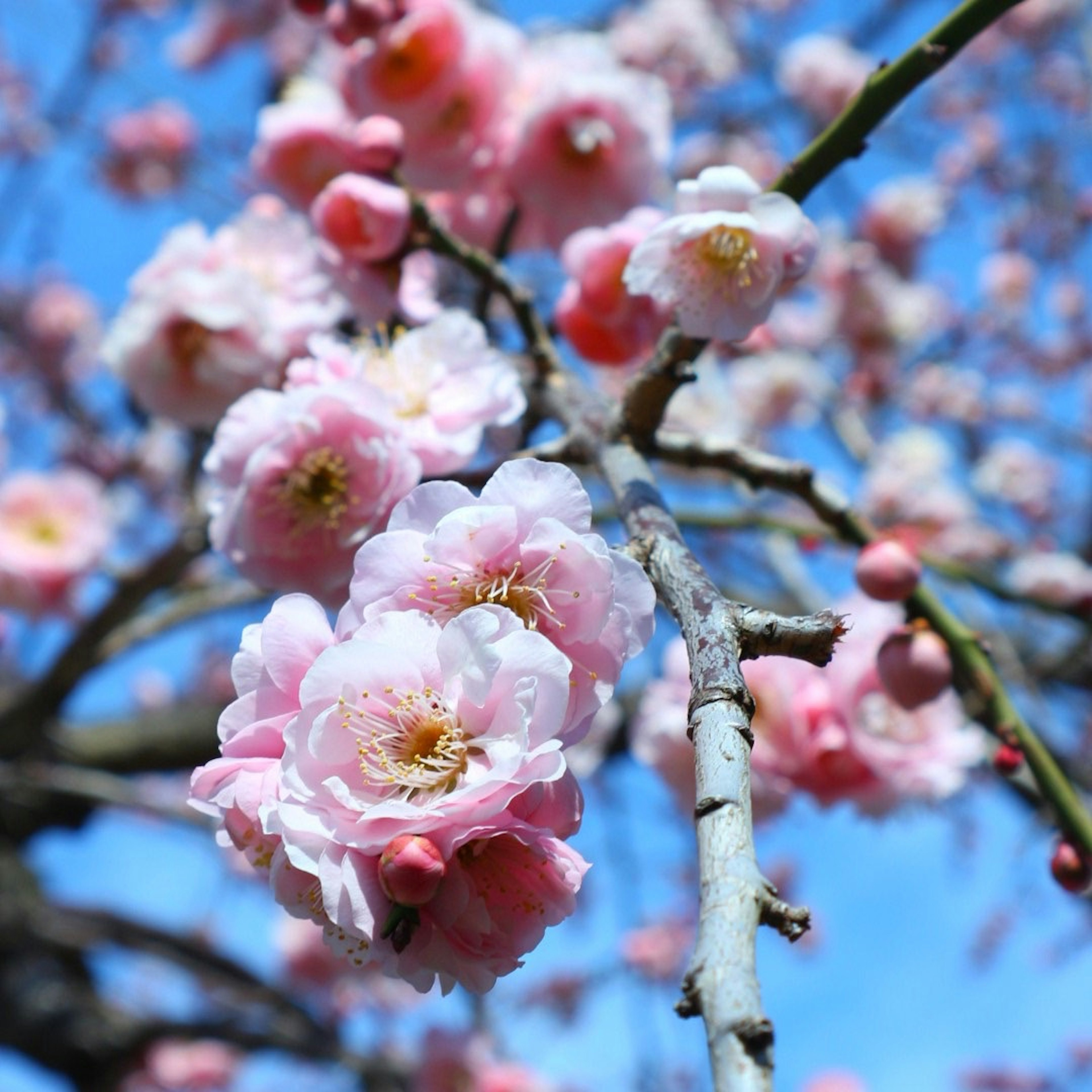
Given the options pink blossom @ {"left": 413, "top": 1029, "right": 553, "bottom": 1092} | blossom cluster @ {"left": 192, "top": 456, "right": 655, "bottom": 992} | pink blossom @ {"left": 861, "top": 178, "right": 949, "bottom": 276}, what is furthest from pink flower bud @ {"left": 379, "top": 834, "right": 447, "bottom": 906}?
pink blossom @ {"left": 861, "top": 178, "right": 949, "bottom": 276}

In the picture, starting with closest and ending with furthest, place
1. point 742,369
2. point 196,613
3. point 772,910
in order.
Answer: point 772,910, point 196,613, point 742,369

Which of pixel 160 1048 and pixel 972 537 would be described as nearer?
pixel 972 537

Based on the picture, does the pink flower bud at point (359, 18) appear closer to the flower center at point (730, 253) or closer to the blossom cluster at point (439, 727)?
the flower center at point (730, 253)

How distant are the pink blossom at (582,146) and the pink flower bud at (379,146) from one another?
25 centimetres

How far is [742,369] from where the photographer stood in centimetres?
404

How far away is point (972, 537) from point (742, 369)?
1.03 m

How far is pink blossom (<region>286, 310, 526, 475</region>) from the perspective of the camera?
1.00 metres

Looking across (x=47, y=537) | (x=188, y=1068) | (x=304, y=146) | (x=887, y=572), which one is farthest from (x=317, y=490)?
(x=188, y=1068)

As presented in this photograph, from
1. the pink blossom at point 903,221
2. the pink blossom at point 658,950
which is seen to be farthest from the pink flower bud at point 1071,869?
the pink blossom at point 903,221

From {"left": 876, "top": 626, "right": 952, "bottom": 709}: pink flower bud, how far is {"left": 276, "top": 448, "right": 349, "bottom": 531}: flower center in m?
0.53

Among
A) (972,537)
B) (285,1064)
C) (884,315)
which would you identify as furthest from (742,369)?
(285,1064)

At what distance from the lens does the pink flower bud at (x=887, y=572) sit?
1.02 metres

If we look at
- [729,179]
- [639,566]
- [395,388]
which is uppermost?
[729,179]

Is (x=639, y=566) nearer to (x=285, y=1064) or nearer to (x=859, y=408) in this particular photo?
(x=859, y=408)
